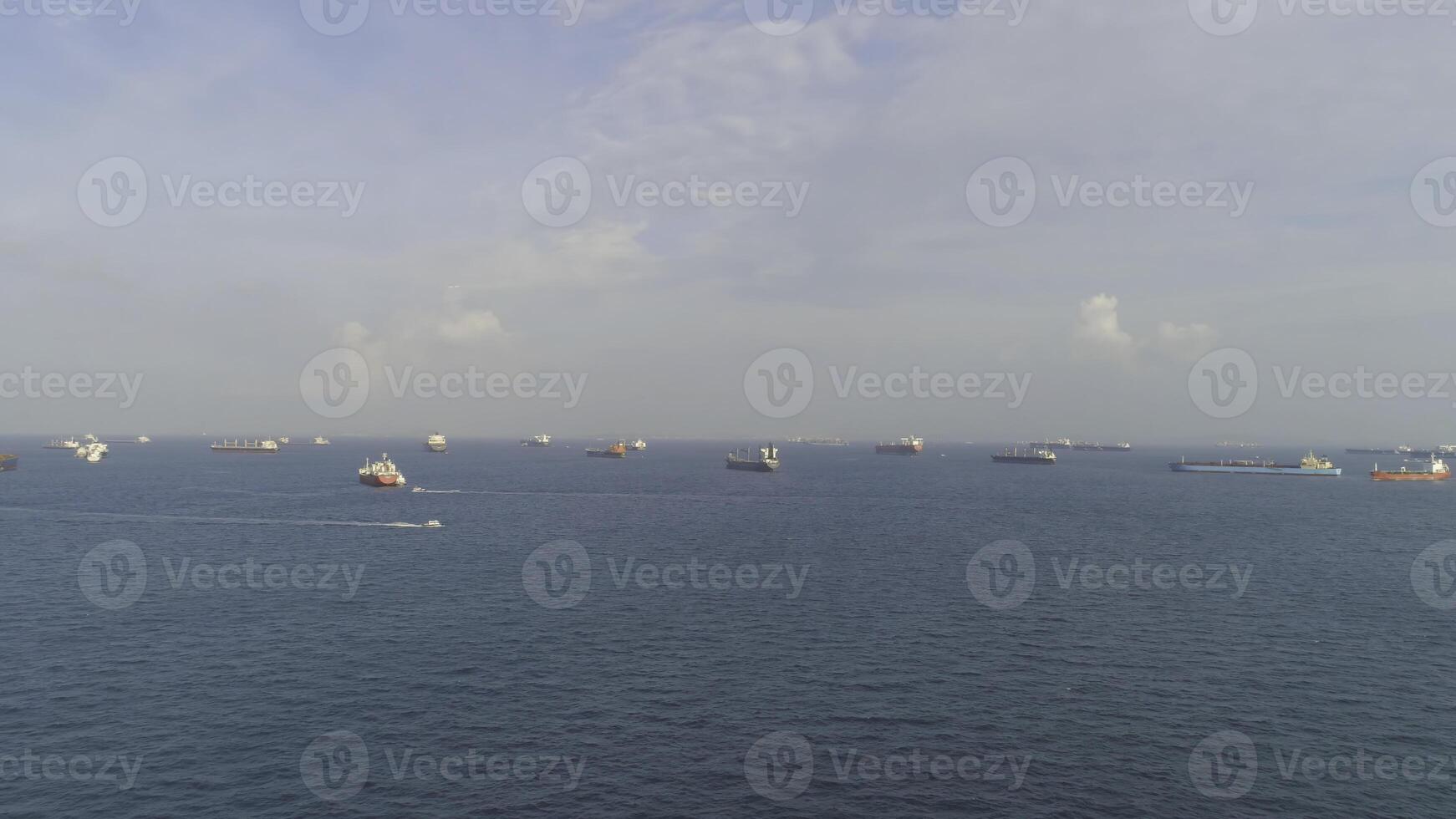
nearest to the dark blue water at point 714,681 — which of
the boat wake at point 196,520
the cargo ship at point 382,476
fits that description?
the boat wake at point 196,520

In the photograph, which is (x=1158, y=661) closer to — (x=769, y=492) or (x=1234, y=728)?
(x=1234, y=728)

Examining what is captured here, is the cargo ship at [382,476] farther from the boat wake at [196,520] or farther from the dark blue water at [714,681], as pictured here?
the dark blue water at [714,681]

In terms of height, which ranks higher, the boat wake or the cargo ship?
the cargo ship

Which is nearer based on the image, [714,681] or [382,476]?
[714,681]

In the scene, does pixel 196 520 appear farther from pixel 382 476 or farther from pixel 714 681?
pixel 714 681

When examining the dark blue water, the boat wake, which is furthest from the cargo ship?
the dark blue water

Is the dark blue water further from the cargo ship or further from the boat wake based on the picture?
the cargo ship

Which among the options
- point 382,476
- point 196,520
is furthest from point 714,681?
point 382,476

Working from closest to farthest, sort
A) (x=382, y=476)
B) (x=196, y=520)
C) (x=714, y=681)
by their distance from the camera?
1. (x=714, y=681)
2. (x=196, y=520)
3. (x=382, y=476)

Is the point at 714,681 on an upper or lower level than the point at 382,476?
lower
